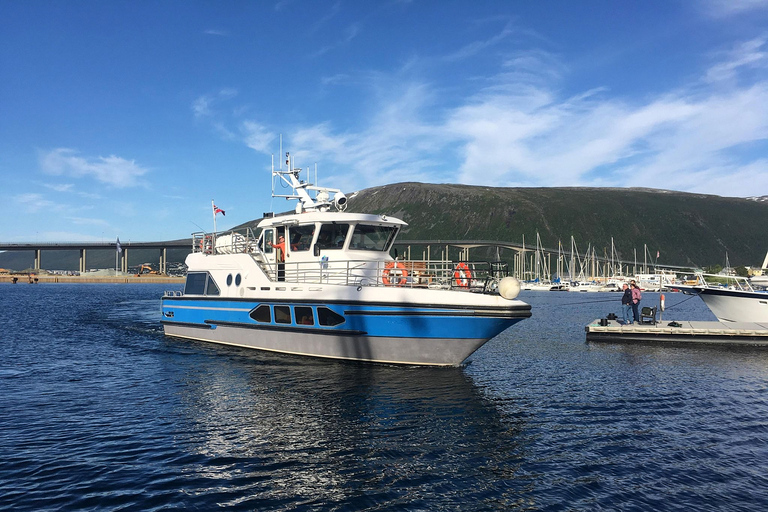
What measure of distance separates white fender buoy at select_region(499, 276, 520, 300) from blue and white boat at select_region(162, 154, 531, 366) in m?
0.03

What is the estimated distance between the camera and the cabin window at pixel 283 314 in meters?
18.7

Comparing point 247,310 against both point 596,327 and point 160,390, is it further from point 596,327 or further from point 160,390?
point 596,327

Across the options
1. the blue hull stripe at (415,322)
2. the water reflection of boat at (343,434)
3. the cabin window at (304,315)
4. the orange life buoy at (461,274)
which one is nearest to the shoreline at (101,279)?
the cabin window at (304,315)

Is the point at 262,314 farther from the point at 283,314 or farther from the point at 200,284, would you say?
Answer: the point at 200,284

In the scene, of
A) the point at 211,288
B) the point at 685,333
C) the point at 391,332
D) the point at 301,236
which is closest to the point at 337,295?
the point at 391,332

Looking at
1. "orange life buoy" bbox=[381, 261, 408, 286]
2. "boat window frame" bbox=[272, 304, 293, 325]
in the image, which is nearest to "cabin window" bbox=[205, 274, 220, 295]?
"boat window frame" bbox=[272, 304, 293, 325]

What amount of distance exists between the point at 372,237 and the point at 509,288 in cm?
596

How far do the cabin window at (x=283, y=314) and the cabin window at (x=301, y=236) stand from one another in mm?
2354

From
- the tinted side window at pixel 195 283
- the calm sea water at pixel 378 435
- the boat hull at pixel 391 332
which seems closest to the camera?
the calm sea water at pixel 378 435

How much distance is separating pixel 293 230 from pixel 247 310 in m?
3.62

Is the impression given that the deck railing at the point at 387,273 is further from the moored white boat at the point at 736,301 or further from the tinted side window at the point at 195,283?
the moored white boat at the point at 736,301

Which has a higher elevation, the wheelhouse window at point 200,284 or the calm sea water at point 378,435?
the wheelhouse window at point 200,284

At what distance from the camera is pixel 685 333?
2497 centimetres

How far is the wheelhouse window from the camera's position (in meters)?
22.4
